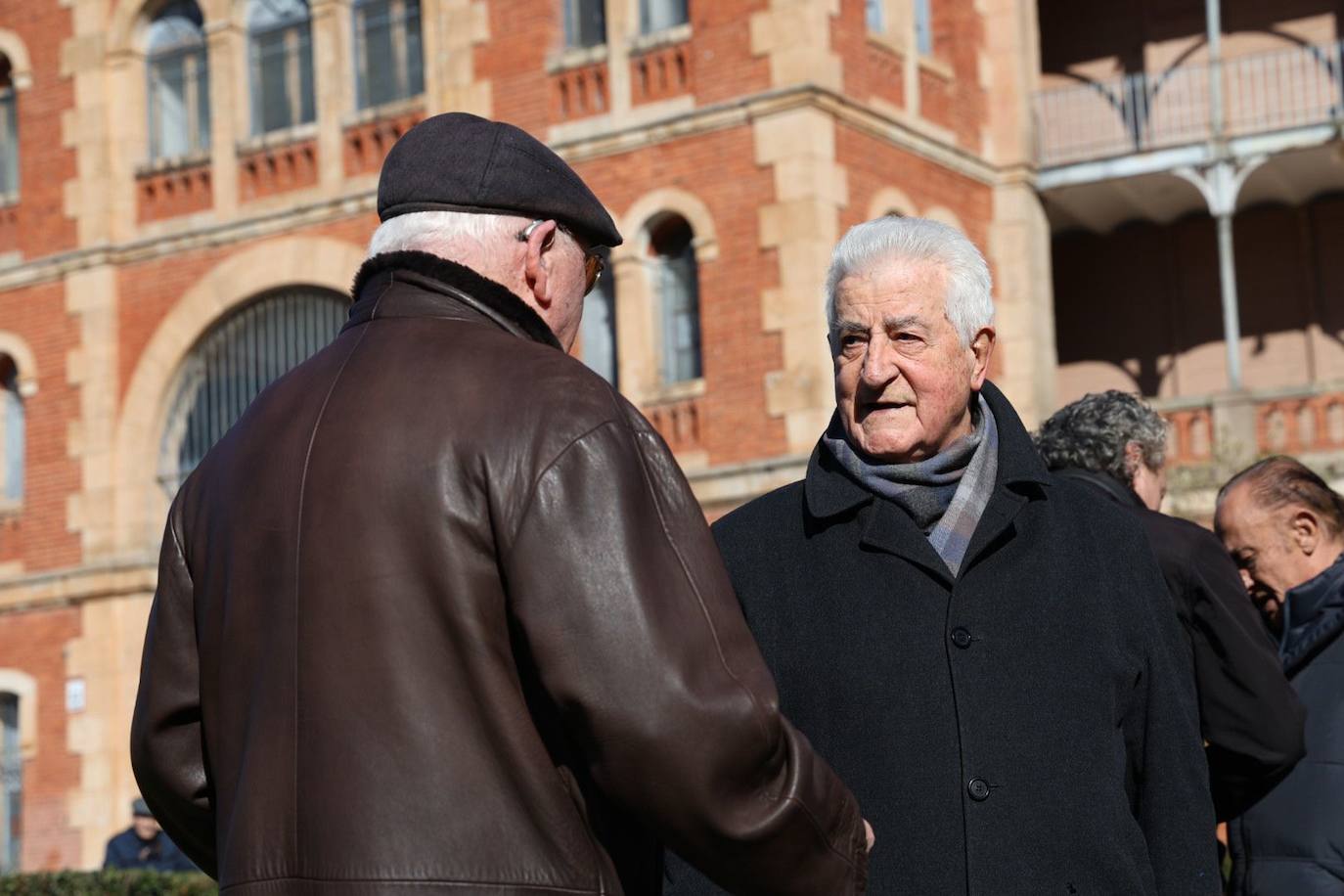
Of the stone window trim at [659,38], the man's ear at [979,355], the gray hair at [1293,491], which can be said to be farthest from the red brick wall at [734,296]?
the man's ear at [979,355]

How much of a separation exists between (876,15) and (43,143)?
8.21 meters

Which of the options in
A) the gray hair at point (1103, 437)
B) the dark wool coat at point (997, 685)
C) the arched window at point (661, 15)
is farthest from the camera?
the arched window at point (661, 15)

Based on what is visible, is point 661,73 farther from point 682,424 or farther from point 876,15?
point 682,424

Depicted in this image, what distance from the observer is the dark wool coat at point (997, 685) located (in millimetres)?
3596

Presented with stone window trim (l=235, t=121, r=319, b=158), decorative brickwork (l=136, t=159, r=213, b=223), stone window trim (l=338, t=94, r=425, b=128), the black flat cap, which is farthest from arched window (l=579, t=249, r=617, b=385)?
the black flat cap

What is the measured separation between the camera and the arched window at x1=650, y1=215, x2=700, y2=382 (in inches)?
687

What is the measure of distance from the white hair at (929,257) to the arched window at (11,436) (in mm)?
18266

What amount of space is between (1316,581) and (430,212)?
2.90 meters

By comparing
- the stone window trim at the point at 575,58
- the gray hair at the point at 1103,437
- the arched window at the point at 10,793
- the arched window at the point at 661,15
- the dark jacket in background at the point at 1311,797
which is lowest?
the arched window at the point at 10,793

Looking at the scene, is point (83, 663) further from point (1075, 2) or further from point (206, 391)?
point (1075, 2)

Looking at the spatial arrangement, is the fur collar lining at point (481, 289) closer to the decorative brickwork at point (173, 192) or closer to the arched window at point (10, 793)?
the decorative brickwork at point (173, 192)

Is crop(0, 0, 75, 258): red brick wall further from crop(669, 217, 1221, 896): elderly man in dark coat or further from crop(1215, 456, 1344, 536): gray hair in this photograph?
crop(669, 217, 1221, 896): elderly man in dark coat

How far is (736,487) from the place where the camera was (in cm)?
1677

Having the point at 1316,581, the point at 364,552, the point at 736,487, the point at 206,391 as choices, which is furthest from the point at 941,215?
the point at 364,552
